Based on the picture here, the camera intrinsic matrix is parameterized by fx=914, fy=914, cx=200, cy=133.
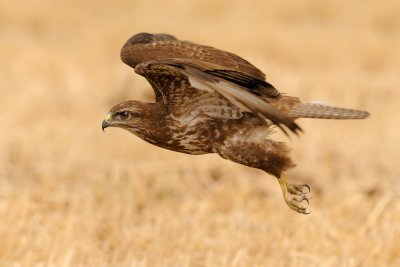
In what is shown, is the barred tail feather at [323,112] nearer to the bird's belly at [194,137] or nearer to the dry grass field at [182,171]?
the bird's belly at [194,137]

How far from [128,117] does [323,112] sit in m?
1.40

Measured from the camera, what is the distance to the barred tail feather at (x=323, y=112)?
6.30 metres

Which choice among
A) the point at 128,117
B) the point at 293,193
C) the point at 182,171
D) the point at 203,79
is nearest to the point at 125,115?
the point at 128,117

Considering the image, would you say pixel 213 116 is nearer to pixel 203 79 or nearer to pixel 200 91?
pixel 200 91

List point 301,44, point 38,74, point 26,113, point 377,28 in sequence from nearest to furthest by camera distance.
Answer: point 26,113 → point 38,74 → point 301,44 → point 377,28

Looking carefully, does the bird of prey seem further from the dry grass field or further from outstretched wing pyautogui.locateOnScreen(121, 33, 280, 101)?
the dry grass field

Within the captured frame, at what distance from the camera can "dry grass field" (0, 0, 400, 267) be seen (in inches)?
297

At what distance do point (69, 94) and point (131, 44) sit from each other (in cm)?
617

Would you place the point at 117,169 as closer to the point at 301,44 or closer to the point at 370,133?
the point at 370,133

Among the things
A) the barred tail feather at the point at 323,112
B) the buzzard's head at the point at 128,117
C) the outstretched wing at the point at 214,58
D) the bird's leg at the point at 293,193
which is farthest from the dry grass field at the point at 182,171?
the outstretched wing at the point at 214,58

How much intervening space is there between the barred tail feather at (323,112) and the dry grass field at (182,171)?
1.35 metres

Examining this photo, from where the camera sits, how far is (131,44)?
737cm

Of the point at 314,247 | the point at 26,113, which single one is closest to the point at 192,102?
the point at 314,247

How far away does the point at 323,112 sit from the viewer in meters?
6.42
